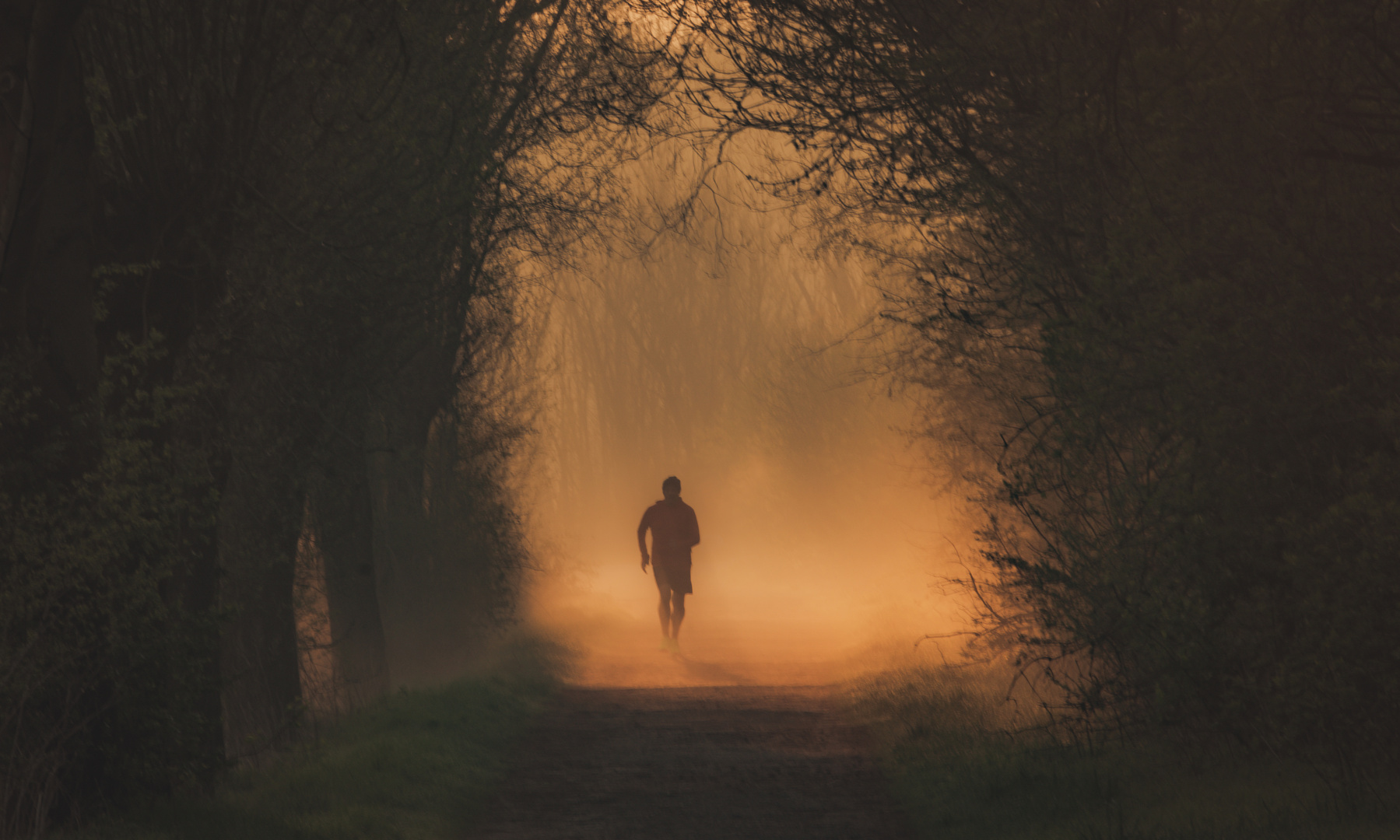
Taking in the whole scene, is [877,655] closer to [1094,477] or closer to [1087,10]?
[1094,477]

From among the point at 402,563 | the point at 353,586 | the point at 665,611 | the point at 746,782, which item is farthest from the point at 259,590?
the point at 665,611

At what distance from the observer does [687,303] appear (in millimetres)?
70125

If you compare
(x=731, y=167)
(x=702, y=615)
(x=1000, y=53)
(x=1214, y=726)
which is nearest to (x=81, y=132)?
(x=731, y=167)

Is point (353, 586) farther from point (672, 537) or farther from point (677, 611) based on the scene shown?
point (677, 611)

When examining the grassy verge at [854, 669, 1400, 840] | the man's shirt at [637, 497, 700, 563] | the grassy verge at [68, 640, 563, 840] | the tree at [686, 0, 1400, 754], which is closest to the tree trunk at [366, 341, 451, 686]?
the man's shirt at [637, 497, 700, 563]

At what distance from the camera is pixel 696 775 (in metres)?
8.67

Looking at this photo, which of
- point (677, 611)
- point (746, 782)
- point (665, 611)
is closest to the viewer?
point (746, 782)

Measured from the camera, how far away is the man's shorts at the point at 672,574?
16844 mm

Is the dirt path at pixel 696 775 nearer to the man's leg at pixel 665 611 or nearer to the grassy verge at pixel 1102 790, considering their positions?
the grassy verge at pixel 1102 790

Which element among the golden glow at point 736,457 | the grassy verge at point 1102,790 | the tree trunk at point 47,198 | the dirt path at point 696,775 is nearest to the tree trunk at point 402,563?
the golden glow at point 736,457

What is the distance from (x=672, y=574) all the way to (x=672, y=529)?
60cm

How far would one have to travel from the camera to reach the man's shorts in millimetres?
16844

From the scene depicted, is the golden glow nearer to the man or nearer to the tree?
the man

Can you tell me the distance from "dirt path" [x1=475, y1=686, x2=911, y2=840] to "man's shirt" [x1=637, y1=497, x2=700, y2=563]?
458 centimetres
